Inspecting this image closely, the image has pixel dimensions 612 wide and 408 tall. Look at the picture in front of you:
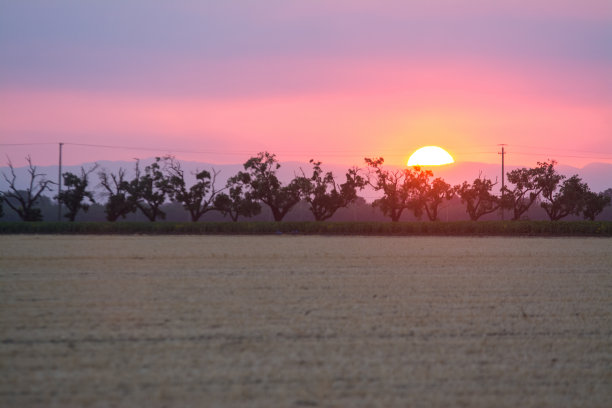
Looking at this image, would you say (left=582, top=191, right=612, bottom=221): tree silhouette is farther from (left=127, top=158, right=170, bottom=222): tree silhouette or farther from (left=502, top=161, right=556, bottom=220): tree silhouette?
(left=127, top=158, right=170, bottom=222): tree silhouette

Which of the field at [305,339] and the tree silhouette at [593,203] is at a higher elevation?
the tree silhouette at [593,203]

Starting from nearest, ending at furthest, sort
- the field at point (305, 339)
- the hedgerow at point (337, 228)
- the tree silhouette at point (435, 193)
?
the field at point (305, 339) < the hedgerow at point (337, 228) < the tree silhouette at point (435, 193)

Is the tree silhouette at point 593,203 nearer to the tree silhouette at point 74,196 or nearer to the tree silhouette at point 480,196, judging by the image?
the tree silhouette at point 480,196

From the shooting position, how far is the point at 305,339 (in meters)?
9.14

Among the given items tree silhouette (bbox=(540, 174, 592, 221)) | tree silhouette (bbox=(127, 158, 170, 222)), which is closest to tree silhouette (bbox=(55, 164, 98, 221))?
tree silhouette (bbox=(127, 158, 170, 222))

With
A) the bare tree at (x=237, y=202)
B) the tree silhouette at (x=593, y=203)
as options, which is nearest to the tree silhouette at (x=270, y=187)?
the bare tree at (x=237, y=202)

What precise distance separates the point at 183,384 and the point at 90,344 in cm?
234

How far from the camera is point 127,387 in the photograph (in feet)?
22.8

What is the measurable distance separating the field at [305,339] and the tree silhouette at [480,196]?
52.2 meters

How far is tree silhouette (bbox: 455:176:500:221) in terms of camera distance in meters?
68.4

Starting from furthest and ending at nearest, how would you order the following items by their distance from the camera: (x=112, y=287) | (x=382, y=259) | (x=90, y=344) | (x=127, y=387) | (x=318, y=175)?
(x=318, y=175)
(x=382, y=259)
(x=112, y=287)
(x=90, y=344)
(x=127, y=387)

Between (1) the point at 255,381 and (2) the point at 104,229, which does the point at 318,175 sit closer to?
(2) the point at 104,229

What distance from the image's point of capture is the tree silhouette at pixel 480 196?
6844 centimetres

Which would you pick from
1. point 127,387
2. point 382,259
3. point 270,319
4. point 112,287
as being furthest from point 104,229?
point 127,387
